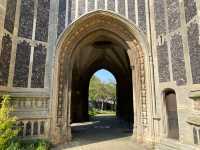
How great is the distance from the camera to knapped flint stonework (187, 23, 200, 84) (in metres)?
5.00

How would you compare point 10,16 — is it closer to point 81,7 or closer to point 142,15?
point 81,7

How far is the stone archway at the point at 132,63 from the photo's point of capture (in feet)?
23.1

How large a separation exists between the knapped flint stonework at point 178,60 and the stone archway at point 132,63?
119 centimetres

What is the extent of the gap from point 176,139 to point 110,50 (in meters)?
10.3

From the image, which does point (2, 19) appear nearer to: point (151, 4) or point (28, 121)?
point (28, 121)

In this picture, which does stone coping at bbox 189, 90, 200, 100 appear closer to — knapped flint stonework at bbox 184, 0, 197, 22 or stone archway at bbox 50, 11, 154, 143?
stone archway at bbox 50, 11, 154, 143

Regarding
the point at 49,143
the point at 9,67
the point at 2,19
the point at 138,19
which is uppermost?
the point at 138,19

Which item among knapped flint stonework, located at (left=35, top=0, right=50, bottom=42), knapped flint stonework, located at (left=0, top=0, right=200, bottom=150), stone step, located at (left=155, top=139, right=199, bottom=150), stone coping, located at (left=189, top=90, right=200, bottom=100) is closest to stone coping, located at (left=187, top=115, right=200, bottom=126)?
knapped flint stonework, located at (left=0, top=0, right=200, bottom=150)

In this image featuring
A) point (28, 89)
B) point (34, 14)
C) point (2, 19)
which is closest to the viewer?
point (2, 19)

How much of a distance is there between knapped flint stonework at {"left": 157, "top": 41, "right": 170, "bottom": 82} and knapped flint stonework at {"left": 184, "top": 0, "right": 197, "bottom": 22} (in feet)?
4.56

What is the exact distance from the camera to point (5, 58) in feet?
20.1

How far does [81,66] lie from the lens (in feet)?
52.2

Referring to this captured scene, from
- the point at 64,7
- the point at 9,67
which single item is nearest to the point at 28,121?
the point at 9,67

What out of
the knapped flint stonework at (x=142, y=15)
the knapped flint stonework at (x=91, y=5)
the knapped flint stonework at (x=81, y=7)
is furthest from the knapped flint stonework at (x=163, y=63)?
the knapped flint stonework at (x=81, y=7)
